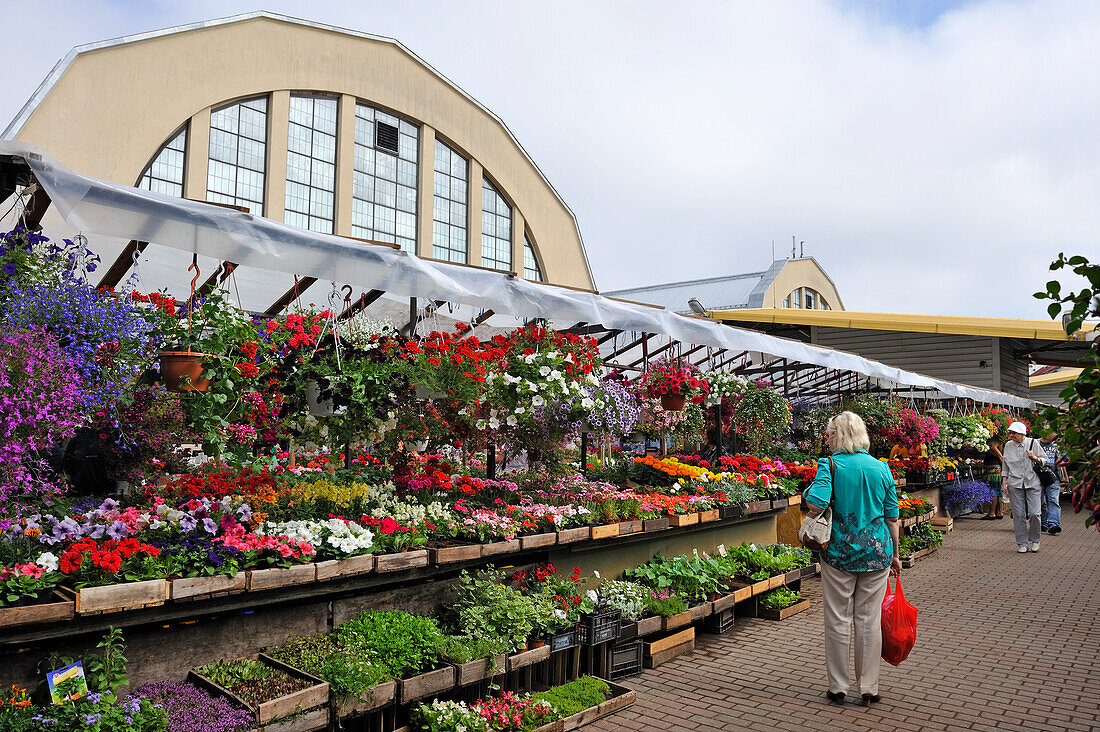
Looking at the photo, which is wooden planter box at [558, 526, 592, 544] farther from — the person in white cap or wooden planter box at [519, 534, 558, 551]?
the person in white cap

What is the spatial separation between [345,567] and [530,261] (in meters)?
20.7

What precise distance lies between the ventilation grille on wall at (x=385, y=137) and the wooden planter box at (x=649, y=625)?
17.2m

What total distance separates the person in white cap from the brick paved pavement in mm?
2257

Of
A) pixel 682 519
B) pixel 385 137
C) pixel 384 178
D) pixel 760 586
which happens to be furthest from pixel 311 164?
pixel 760 586

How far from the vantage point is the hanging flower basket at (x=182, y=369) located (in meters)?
3.28

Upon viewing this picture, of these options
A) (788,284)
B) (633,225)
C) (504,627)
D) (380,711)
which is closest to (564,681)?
(504,627)

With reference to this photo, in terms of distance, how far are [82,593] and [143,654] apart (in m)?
0.51

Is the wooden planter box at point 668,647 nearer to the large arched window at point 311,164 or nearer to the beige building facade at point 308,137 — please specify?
the beige building facade at point 308,137

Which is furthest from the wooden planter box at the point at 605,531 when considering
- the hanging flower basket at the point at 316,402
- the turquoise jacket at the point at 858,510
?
the hanging flower basket at the point at 316,402

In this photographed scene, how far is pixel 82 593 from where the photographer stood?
253 cm

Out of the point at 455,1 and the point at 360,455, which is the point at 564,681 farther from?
the point at 455,1

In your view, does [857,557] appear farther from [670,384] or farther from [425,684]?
[425,684]

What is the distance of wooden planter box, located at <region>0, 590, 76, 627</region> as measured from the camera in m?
2.38

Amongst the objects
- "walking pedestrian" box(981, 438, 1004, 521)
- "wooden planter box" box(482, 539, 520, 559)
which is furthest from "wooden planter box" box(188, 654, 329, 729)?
"walking pedestrian" box(981, 438, 1004, 521)
